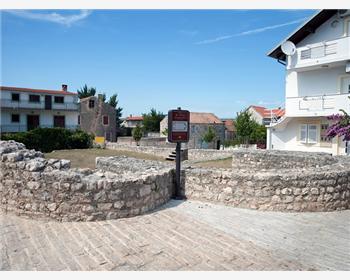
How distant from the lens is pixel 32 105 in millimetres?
36469

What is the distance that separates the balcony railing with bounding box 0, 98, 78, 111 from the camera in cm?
3428

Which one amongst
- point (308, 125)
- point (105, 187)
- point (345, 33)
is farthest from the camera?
point (308, 125)

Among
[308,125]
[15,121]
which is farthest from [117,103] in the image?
[308,125]

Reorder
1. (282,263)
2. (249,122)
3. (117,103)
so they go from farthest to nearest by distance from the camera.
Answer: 1. (117,103)
2. (249,122)
3. (282,263)

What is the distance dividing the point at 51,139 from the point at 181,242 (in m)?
25.6

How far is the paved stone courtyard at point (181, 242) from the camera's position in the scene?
148 inches

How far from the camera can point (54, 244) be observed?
4.21m

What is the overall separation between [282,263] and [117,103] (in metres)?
65.1

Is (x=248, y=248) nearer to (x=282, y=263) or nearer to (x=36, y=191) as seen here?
(x=282, y=263)

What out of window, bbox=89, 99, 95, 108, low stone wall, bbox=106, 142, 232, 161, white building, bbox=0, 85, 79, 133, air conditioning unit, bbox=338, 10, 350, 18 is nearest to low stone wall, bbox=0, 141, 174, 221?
low stone wall, bbox=106, 142, 232, 161

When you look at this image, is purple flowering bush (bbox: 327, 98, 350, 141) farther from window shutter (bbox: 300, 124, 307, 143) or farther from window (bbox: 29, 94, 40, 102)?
window (bbox: 29, 94, 40, 102)

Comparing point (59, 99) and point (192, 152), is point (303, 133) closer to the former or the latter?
point (192, 152)

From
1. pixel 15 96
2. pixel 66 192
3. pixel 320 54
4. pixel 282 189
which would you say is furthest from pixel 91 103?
pixel 282 189

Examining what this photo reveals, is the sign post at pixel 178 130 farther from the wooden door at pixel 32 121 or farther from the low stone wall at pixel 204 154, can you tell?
the wooden door at pixel 32 121
